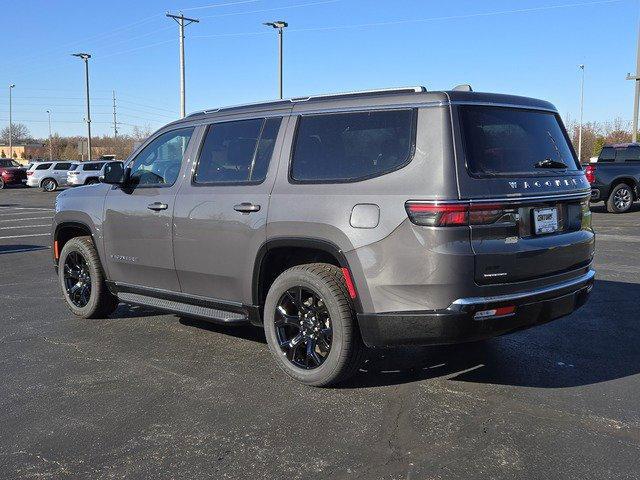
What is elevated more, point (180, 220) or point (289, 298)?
point (180, 220)

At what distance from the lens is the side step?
16.0ft

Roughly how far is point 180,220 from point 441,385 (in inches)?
95.0

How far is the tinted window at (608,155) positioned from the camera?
714 inches

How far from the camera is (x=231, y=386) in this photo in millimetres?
4457

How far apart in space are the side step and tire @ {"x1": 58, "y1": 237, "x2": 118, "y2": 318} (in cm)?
42

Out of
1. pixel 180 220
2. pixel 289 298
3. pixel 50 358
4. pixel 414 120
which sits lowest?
pixel 50 358

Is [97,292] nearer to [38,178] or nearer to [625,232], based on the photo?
[625,232]

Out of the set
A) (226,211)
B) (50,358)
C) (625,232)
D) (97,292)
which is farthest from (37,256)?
(625,232)

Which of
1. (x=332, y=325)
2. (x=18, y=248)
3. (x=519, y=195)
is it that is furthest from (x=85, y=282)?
(x=18, y=248)

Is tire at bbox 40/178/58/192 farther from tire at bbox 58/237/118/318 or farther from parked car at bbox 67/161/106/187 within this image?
tire at bbox 58/237/118/318

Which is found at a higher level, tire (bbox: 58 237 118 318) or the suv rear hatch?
the suv rear hatch

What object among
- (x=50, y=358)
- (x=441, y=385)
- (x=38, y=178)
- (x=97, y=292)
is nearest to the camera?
(x=441, y=385)

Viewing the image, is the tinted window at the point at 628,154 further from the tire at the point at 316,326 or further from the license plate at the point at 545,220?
the tire at the point at 316,326

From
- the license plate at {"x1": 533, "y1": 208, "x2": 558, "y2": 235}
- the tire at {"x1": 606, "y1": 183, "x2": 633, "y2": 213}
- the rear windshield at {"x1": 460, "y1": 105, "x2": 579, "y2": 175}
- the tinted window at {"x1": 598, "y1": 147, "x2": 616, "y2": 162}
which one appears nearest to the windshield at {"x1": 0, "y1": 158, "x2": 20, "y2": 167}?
the tinted window at {"x1": 598, "y1": 147, "x2": 616, "y2": 162}
